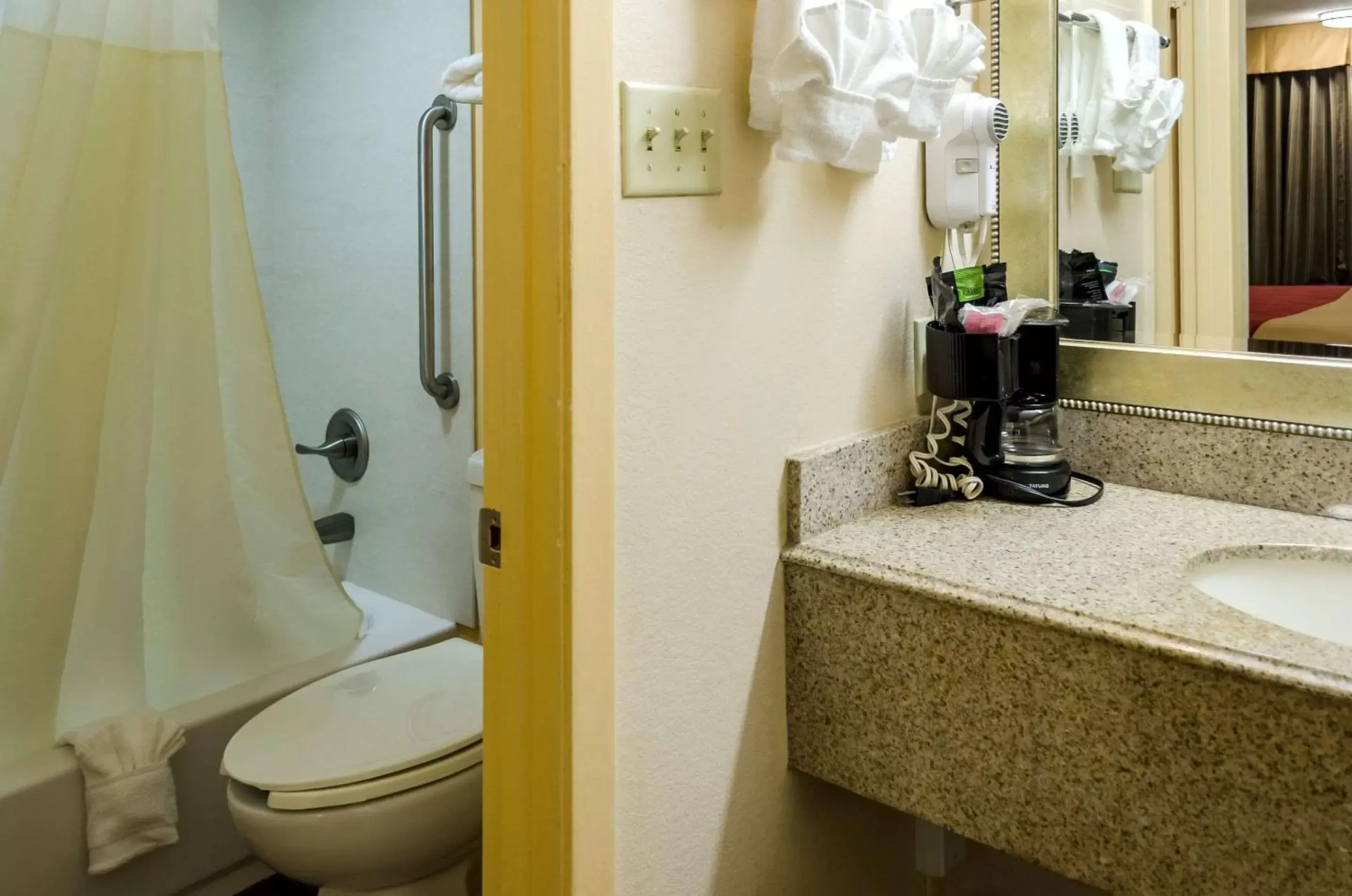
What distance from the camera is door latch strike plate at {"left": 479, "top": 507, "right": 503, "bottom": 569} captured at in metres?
0.98

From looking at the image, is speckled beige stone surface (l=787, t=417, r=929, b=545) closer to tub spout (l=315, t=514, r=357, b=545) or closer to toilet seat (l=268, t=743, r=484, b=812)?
toilet seat (l=268, t=743, r=484, b=812)

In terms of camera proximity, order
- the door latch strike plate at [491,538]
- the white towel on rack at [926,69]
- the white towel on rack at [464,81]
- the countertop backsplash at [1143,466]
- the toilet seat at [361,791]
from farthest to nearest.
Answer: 1. the white towel on rack at [464,81]
2. the toilet seat at [361,791]
3. the countertop backsplash at [1143,466]
4. the white towel on rack at [926,69]
5. the door latch strike plate at [491,538]

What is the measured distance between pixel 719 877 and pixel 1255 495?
78 centimetres

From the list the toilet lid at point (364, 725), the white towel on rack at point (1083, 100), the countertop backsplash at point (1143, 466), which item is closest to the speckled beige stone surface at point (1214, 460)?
the countertop backsplash at point (1143, 466)

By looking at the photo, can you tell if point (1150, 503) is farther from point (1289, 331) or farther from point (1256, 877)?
point (1256, 877)

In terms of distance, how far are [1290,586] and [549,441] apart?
825mm

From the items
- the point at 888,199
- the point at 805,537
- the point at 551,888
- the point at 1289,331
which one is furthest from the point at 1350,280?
the point at 551,888

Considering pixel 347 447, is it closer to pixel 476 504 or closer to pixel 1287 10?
pixel 476 504

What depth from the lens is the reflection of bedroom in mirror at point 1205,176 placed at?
1234mm

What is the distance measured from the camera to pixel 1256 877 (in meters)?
0.88

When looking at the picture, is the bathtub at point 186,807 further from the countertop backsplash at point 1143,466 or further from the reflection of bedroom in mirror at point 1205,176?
the reflection of bedroom in mirror at point 1205,176

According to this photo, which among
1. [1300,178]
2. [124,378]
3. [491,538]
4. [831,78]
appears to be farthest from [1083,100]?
[124,378]

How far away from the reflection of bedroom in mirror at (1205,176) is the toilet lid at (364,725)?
1030 millimetres

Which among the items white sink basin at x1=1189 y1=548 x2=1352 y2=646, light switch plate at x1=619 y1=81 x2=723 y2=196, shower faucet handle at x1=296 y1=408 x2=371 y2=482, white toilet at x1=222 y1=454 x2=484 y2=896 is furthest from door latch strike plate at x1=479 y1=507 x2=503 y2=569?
shower faucet handle at x1=296 y1=408 x2=371 y2=482
